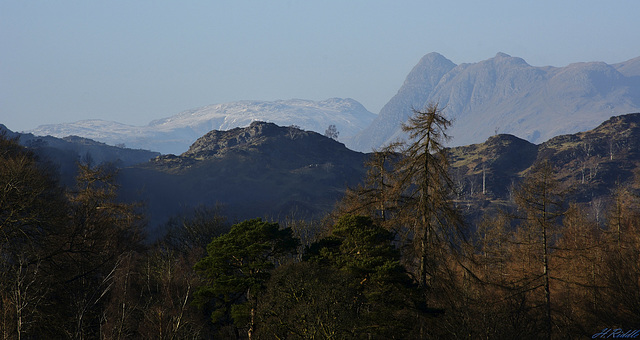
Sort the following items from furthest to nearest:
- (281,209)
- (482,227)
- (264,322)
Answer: (281,209) → (482,227) → (264,322)

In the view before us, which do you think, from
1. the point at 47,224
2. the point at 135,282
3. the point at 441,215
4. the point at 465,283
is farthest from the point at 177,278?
the point at 441,215

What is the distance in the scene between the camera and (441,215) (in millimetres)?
31000

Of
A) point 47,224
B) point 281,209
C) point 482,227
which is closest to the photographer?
point 47,224

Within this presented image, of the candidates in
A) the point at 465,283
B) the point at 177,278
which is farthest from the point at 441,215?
the point at 177,278

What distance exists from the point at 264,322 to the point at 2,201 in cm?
1461

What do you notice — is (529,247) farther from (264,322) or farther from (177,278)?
(177,278)

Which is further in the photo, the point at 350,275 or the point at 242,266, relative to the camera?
the point at 242,266

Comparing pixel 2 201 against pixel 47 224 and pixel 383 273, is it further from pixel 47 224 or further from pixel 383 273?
pixel 383 273

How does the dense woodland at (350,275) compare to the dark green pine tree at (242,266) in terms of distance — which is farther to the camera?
the dark green pine tree at (242,266)

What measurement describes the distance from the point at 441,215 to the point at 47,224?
21.9 m

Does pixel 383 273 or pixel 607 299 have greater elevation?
pixel 383 273

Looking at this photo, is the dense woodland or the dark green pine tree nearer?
the dense woodland

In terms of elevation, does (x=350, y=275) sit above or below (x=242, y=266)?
above

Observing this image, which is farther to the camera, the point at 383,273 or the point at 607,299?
the point at 607,299
